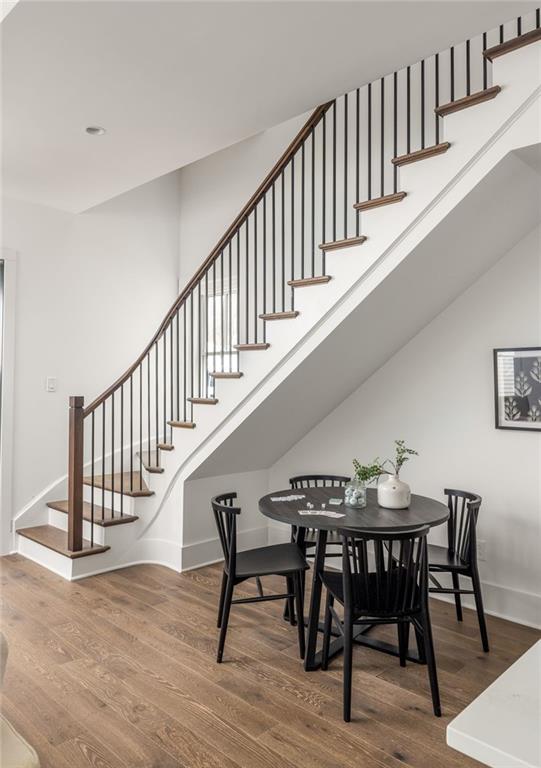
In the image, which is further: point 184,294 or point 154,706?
point 184,294

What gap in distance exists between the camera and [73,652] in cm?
291

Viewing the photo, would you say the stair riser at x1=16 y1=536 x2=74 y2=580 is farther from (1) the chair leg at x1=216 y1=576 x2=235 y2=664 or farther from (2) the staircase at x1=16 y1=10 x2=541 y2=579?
(1) the chair leg at x1=216 y1=576 x2=235 y2=664

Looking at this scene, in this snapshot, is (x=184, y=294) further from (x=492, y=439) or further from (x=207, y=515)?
(x=492, y=439)

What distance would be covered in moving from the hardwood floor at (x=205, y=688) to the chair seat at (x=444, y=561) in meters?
0.44

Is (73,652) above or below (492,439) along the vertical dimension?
below

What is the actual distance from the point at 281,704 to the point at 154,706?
0.57 m

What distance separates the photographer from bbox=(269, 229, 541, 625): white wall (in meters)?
3.30

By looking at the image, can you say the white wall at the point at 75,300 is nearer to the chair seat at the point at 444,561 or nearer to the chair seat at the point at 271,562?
the chair seat at the point at 271,562

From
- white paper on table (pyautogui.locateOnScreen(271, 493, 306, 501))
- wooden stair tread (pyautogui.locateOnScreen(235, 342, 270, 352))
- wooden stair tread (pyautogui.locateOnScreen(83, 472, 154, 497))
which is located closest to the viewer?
white paper on table (pyautogui.locateOnScreen(271, 493, 306, 501))

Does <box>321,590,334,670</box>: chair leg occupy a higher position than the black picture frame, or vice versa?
the black picture frame

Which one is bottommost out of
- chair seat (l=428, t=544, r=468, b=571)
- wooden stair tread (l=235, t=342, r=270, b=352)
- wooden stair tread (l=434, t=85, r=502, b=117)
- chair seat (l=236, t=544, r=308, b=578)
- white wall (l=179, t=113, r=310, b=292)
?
chair seat (l=428, t=544, r=468, b=571)

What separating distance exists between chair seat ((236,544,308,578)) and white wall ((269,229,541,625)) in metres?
1.21

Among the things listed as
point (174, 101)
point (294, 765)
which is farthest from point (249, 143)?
point (294, 765)

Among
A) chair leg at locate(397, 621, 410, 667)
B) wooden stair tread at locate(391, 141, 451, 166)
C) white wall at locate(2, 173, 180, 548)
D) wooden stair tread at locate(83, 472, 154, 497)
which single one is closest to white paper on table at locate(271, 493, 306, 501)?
chair leg at locate(397, 621, 410, 667)
